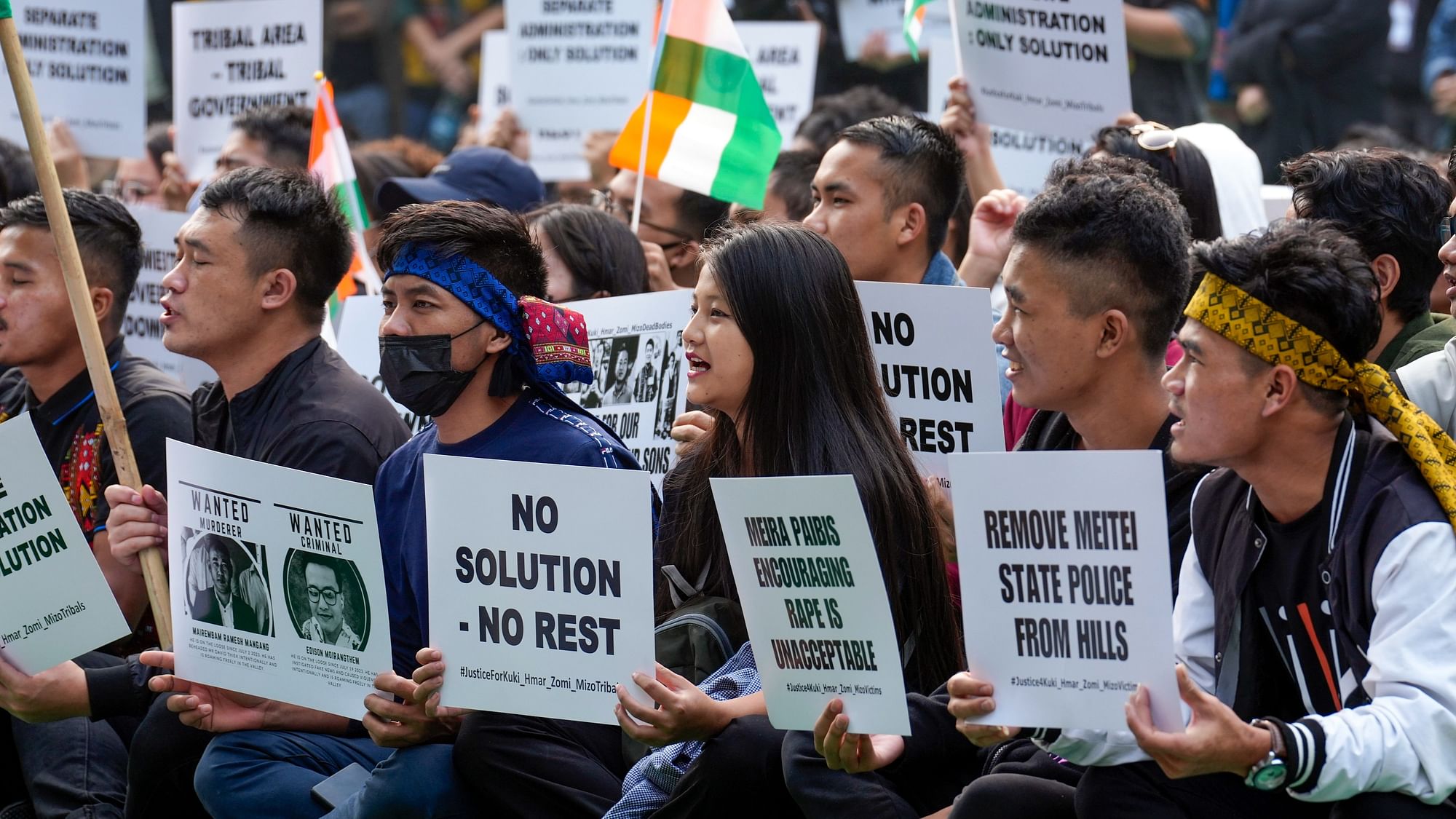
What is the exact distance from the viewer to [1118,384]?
392cm

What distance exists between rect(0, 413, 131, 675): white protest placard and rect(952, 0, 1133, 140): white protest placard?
11.1ft

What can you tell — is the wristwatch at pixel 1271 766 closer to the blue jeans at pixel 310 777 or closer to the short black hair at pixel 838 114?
the blue jeans at pixel 310 777

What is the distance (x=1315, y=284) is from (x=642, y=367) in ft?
8.91

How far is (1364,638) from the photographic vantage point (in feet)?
10.2

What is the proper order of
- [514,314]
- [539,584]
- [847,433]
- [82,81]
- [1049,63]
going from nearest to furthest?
[539,584], [847,433], [514,314], [1049,63], [82,81]

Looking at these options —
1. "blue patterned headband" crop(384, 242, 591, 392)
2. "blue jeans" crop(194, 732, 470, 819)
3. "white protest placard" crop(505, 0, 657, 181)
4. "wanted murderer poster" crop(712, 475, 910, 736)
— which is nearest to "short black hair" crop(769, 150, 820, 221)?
"white protest placard" crop(505, 0, 657, 181)

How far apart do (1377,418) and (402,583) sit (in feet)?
8.05

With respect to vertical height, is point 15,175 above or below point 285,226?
below

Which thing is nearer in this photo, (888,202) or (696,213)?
(888,202)

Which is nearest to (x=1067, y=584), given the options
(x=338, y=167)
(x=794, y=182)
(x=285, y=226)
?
(x=285, y=226)

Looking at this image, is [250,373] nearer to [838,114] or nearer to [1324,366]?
[1324,366]

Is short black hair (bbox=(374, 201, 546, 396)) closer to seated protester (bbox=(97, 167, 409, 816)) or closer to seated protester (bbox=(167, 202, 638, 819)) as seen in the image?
seated protester (bbox=(167, 202, 638, 819))

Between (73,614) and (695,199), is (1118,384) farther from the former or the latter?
(695,199)

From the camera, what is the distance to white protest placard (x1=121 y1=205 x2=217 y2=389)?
696 centimetres
